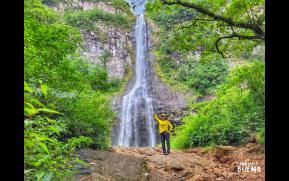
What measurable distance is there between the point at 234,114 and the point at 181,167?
4.46 meters

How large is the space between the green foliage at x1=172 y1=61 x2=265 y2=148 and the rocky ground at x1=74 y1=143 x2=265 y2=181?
1187mm

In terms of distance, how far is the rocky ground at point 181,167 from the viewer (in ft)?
20.4

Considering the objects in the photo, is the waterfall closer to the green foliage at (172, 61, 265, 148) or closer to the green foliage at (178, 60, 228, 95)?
the green foliage at (178, 60, 228, 95)

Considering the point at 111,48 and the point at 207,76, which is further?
the point at 111,48

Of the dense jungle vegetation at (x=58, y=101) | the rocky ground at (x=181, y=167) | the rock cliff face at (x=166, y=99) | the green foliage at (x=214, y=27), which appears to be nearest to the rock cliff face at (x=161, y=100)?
the rock cliff face at (x=166, y=99)

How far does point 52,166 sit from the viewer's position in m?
2.38

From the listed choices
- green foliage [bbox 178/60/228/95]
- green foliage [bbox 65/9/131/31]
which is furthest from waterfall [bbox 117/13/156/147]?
green foliage [bbox 65/9/131/31]

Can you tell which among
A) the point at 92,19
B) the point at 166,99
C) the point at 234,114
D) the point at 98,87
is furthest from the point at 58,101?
the point at 92,19

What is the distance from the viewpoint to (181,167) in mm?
7703

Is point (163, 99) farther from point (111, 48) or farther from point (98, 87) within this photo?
point (98, 87)

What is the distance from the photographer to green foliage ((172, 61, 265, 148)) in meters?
9.05
